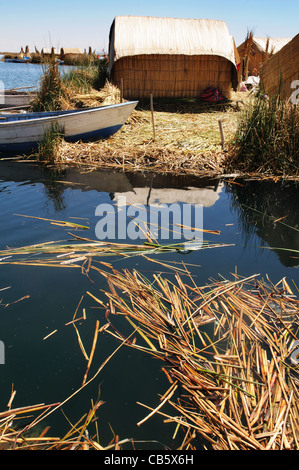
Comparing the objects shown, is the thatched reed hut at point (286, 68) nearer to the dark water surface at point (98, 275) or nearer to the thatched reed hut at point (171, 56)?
the thatched reed hut at point (171, 56)

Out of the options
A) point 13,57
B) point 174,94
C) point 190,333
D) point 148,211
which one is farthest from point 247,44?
point 13,57

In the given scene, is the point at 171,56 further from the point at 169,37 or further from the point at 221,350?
the point at 221,350

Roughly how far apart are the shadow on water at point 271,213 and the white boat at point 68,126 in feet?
12.2

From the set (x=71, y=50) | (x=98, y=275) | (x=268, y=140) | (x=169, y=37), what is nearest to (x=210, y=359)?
(x=98, y=275)

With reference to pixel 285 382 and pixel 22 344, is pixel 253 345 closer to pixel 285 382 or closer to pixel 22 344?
pixel 285 382

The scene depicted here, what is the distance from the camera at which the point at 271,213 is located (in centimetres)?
565

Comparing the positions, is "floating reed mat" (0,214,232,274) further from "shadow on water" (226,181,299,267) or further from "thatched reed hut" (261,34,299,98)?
"thatched reed hut" (261,34,299,98)

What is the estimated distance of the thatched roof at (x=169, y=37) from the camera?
11742 millimetres

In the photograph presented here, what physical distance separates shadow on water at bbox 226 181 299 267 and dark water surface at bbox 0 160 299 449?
0.02 m

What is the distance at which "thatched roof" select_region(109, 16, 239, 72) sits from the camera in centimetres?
1174

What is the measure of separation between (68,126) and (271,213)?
5.45m

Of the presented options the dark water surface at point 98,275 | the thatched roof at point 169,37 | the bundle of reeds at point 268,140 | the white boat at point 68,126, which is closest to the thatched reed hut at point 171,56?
the thatched roof at point 169,37

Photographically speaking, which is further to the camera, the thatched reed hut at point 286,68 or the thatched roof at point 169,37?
the thatched roof at point 169,37

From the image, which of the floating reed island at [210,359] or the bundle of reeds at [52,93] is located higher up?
the bundle of reeds at [52,93]
